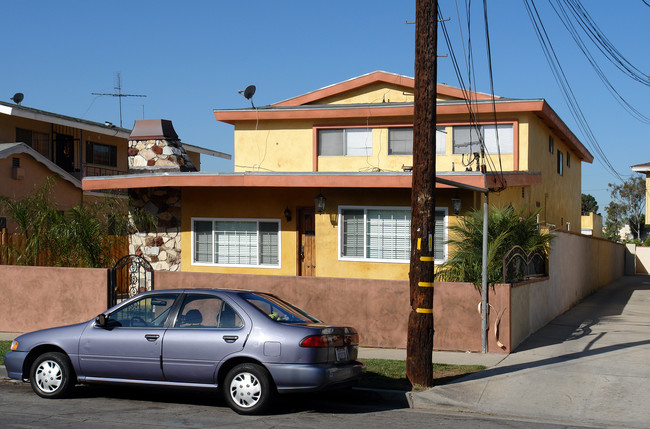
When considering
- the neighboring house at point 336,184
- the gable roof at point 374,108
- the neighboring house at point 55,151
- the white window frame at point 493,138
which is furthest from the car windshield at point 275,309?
the neighboring house at point 55,151

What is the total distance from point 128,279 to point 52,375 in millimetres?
6587

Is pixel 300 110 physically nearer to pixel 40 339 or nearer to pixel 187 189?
pixel 187 189

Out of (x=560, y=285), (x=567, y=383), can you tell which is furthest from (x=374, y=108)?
(x=567, y=383)

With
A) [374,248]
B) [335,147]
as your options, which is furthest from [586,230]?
[374,248]

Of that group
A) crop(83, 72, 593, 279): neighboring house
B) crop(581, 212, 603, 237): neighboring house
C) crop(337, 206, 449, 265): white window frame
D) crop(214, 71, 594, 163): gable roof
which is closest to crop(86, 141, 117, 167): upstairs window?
crop(214, 71, 594, 163): gable roof

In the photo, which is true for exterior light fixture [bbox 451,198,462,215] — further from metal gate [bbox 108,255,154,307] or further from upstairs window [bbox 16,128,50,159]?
upstairs window [bbox 16,128,50,159]

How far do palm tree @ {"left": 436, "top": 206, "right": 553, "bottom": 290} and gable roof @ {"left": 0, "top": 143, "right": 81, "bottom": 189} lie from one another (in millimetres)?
16814

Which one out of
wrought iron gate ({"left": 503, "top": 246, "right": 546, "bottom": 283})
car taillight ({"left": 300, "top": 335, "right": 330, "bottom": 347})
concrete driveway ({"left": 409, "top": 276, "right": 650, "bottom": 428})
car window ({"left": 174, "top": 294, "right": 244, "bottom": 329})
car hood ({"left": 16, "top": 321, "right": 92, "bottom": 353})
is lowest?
concrete driveway ({"left": 409, "top": 276, "right": 650, "bottom": 428})

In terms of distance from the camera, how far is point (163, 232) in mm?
18000

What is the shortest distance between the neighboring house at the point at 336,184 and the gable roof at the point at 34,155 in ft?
27.5

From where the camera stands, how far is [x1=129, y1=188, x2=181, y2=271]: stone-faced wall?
17938 millimetres

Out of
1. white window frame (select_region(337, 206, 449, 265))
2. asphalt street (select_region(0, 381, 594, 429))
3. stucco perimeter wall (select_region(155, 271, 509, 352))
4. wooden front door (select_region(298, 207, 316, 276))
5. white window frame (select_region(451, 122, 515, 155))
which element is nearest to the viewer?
asphalt street (select_region(0, 381, 594, 429))

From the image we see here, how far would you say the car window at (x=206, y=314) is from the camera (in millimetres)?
9016

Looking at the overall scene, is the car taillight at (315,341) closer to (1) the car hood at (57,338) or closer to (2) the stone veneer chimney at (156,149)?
(1) the car hood at (57,338)
